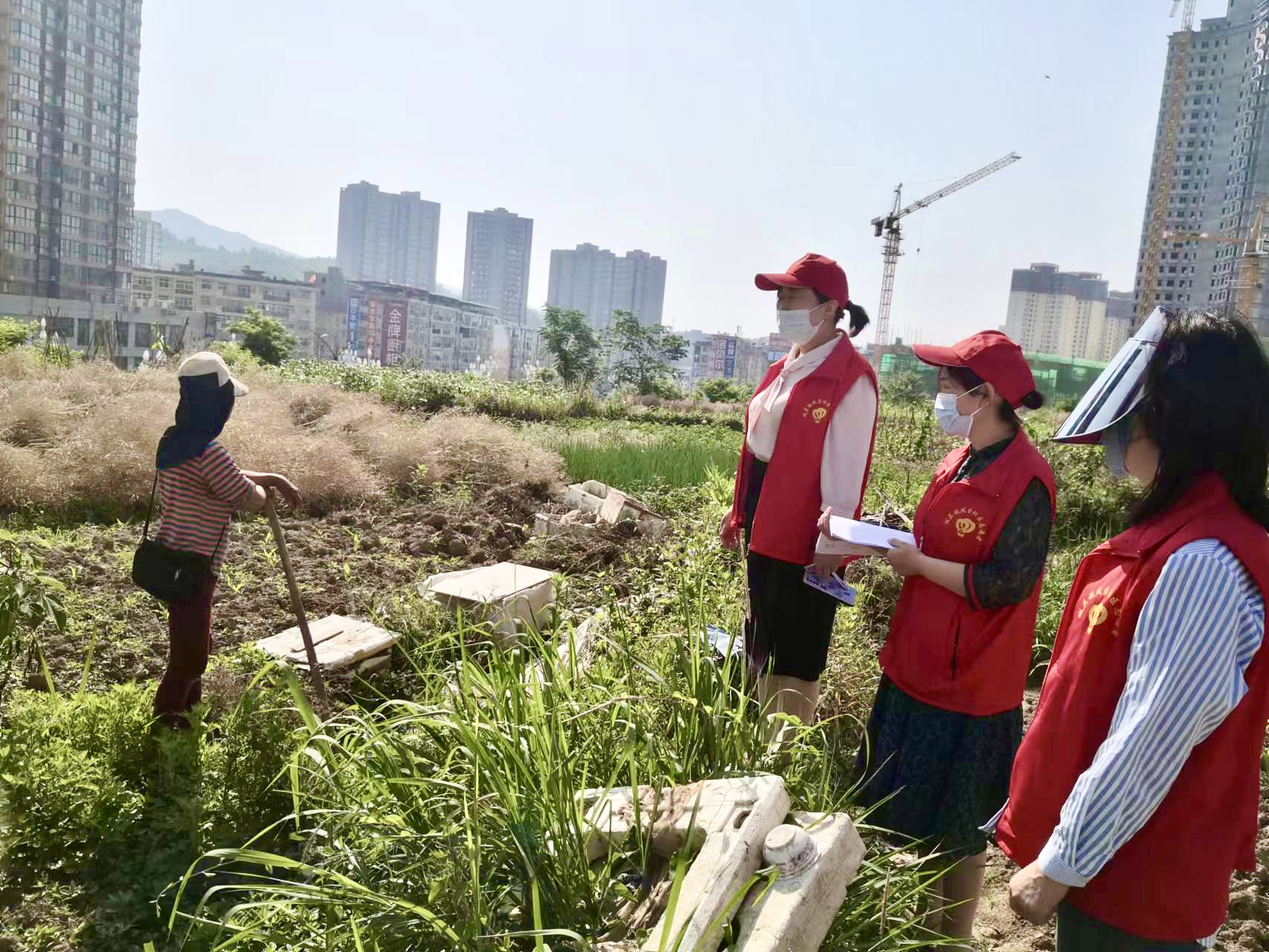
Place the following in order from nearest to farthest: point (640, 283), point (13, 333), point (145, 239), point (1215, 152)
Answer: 1. point (13, 333)
2. point (1215, 152)
3. point (640, 283)
4. point (145, 239)

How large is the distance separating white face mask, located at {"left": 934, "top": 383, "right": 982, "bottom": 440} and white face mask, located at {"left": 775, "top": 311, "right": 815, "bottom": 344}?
77 cm

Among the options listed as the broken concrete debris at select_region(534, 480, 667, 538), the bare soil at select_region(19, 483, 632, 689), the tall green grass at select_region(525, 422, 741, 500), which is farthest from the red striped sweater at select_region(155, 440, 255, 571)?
the tall green grass at select_region(525, 422, 741, 500)

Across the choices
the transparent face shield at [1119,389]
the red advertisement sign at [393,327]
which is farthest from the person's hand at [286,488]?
the red advertisement sign at [393,327]

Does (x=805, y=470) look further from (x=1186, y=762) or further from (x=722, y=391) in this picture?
(x=722, y=391)

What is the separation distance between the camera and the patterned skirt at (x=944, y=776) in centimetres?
244

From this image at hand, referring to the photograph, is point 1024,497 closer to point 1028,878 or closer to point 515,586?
point 1028,878

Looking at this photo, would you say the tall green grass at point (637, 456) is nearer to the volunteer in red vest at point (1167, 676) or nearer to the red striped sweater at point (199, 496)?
the red striped sweater at point (199, 496)

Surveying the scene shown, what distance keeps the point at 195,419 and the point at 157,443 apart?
A: 17.2 ft

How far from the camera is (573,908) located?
1.92m

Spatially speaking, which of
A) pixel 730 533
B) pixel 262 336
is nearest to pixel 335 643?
pixel 730 533

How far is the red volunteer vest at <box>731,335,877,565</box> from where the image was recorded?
3.22 meters

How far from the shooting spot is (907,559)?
96.7 inches

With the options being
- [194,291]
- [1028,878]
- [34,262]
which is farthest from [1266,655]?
[194,291]

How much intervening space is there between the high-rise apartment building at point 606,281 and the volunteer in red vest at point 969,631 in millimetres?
164267
